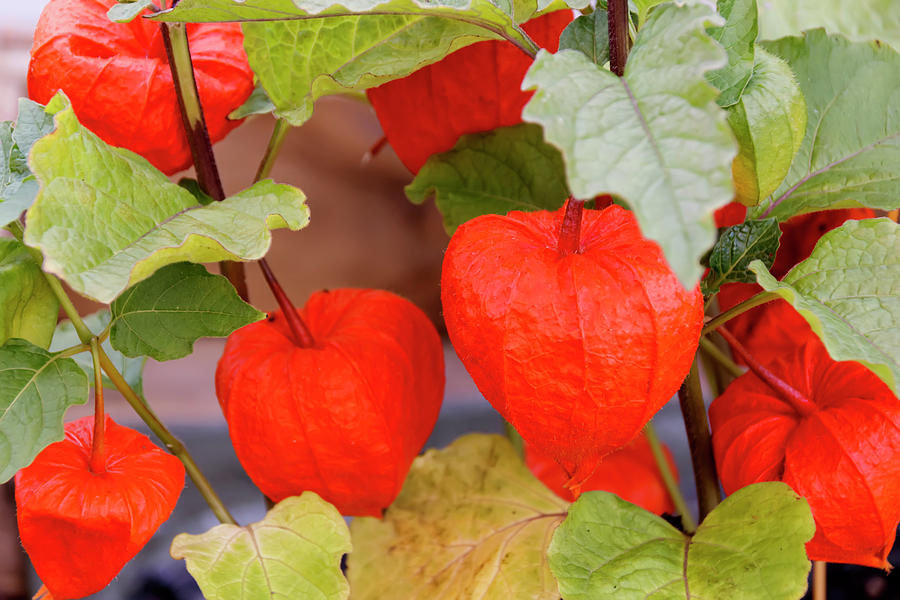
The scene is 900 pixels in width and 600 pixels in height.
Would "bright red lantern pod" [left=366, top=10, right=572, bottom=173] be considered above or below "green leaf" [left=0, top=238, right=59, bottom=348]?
above

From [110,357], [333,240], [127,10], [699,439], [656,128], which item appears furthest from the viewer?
[333,240]

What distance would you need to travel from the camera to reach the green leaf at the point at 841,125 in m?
0.45

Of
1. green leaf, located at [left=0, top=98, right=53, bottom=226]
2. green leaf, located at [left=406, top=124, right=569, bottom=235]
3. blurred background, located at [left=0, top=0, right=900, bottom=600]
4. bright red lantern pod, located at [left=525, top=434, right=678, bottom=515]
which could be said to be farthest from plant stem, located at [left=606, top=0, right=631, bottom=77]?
blurred background, located at [left=0, top=0, right=900, bottom=600]

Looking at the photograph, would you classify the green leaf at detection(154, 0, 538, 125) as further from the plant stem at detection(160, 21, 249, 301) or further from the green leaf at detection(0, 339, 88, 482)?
the green leaf at detection(0, 339, 88, 482)

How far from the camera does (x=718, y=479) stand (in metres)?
0.51

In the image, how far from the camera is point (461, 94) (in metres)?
0.47

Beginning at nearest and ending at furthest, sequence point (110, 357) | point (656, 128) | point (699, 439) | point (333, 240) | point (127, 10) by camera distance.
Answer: point (656, 128) < point (127, 10) < point (699, 439) < point (110, 357) < point (333, 240)

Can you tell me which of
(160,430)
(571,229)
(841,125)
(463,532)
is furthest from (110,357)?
(841,125)

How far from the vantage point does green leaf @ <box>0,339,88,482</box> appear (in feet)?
1.19

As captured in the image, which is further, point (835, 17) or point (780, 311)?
point (835, 17)

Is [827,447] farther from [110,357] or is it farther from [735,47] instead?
[110,357]

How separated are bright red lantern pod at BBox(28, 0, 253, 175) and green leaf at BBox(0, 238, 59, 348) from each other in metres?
0.08

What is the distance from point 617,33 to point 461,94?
0.13 m

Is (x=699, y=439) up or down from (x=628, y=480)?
up
